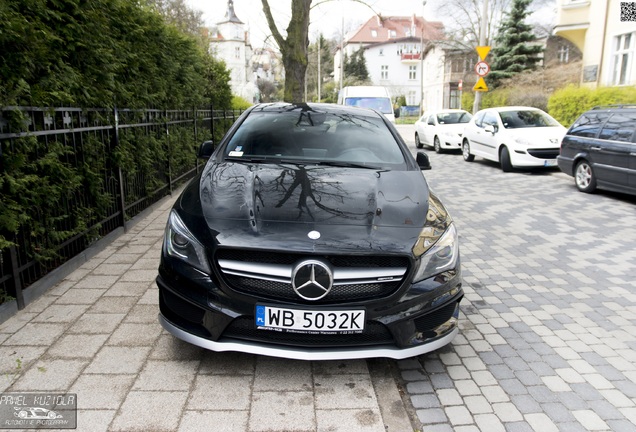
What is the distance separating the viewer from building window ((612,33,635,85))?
737 inches

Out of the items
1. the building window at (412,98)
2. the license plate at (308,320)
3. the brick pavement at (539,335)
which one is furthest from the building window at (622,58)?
the building window at (412,98)

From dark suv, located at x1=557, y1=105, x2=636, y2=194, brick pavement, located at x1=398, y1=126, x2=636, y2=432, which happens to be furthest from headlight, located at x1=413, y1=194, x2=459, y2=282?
dark suv, located at x1=557, y1=105, x2=636, y2=194

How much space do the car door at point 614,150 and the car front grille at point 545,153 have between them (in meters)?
2.92

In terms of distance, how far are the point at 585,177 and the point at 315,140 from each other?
297 inches

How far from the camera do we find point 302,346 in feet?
9.37

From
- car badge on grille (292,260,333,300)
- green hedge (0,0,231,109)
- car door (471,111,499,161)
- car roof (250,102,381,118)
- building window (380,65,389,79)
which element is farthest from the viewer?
building window (380,65,389,79)

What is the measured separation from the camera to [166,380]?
3008 mm

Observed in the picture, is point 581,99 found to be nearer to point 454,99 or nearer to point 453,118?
point 453,118

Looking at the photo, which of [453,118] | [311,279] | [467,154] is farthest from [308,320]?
[453,118]

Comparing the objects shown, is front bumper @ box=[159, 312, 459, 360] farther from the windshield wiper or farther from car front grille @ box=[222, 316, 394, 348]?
the windshield wiper

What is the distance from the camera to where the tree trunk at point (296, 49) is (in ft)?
49.2

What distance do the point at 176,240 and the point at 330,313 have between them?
1081 mm

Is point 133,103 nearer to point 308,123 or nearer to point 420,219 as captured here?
point 308,123

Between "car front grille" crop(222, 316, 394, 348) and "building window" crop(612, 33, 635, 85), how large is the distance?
20.4 m
